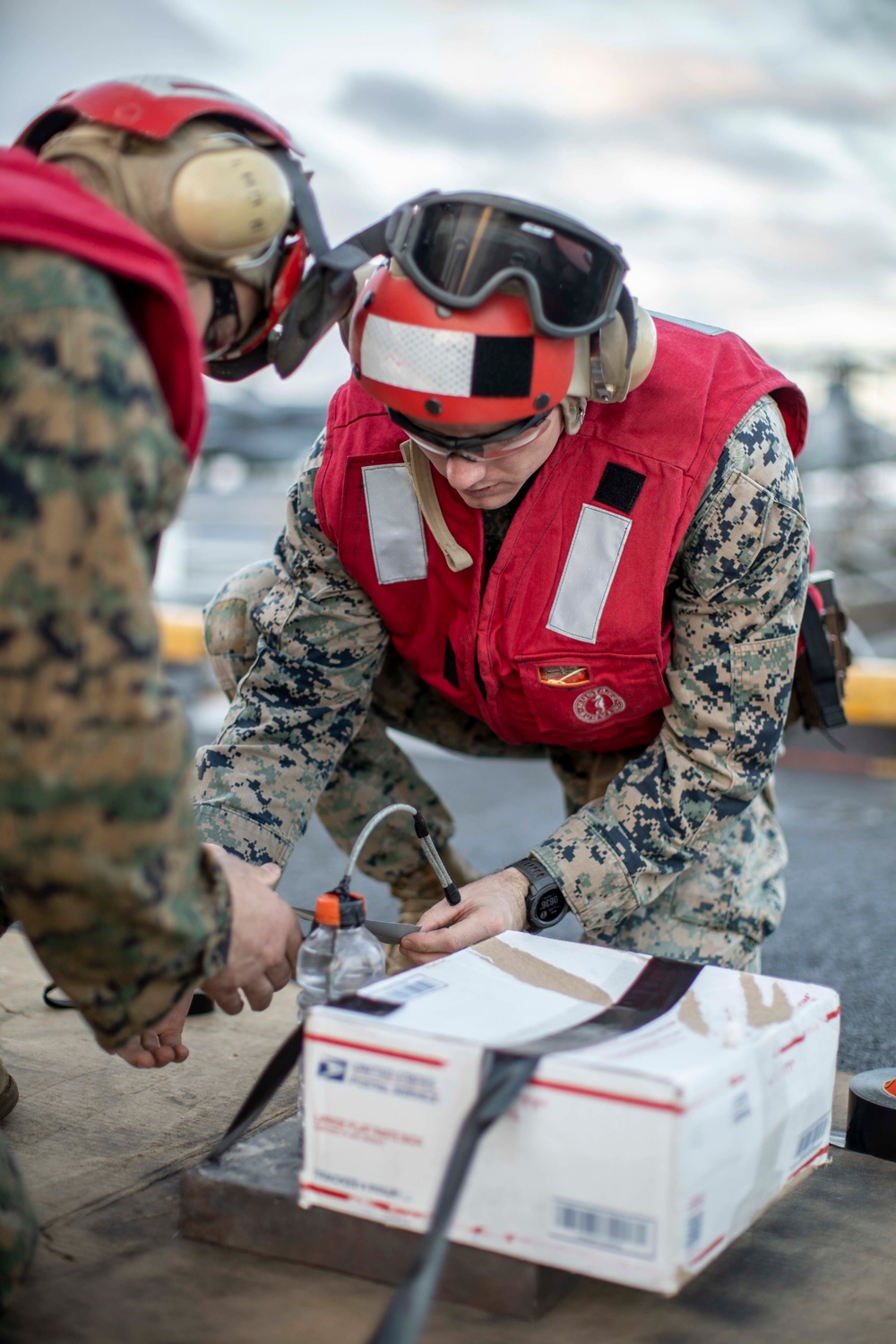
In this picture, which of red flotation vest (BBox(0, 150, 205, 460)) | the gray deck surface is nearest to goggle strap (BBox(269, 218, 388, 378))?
red flotation vest (BBox(0, 150, 205, 460))

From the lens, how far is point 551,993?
5.31 ft

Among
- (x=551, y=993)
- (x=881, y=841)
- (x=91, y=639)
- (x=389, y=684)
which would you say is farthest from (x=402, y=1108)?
(x=881, y=841)

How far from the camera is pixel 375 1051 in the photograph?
1412 mm

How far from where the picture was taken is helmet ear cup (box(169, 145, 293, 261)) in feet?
4.84

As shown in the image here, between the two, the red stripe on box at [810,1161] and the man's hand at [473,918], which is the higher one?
the man's hand at [473,918]

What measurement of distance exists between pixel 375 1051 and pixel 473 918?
2.01ft

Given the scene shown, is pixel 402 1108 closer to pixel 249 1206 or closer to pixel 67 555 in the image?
pixel 249 1206

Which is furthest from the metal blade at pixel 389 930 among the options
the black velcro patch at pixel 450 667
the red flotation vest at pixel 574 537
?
the black velcro patch at pixel 450 667

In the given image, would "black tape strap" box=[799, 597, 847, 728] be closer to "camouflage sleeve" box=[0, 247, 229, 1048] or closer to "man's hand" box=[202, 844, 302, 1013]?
"man's hand" box=[202, 844, 302, 1013]

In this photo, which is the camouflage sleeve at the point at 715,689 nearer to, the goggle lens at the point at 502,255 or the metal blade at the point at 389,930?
the metal blade at the point at 389,930

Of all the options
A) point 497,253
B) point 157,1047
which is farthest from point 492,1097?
point 497,253

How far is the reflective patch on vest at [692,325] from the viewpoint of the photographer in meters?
2.32

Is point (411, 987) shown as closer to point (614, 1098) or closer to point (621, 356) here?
point (614, 1098)

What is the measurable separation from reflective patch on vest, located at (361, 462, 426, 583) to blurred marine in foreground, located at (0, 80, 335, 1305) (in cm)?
75
